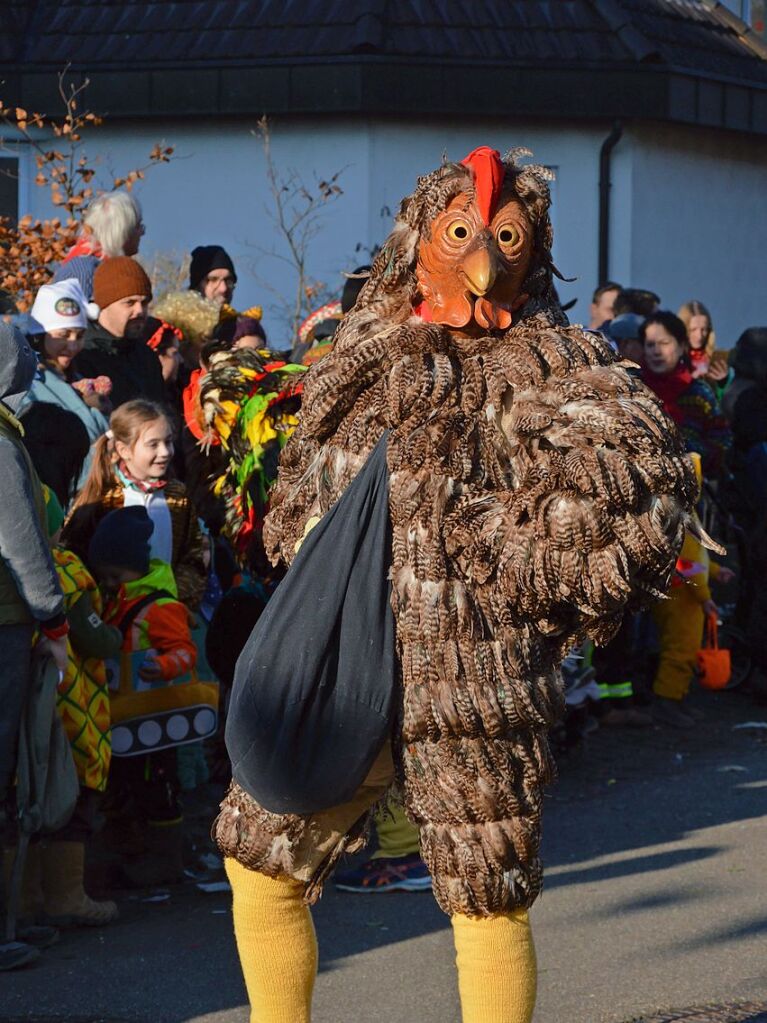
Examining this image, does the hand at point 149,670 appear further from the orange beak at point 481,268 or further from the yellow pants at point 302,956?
the orange beak at point 481,268

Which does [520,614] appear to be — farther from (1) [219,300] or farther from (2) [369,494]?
(1) [219,300]

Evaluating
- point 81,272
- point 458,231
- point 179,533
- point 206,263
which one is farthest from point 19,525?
point 206,263

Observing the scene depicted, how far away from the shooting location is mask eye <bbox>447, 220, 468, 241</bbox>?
13.0ft

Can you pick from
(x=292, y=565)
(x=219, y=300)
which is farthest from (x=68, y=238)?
(x=292, y=565)

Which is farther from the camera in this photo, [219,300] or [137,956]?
[219,300]

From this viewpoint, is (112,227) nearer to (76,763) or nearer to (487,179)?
(76,763)

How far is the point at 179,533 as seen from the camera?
6.57 metres

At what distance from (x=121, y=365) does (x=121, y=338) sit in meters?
0.14

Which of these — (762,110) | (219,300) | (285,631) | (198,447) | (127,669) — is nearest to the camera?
(285,631)

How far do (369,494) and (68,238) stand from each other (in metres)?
6.38

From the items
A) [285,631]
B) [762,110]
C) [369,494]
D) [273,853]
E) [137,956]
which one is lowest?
[137,956]

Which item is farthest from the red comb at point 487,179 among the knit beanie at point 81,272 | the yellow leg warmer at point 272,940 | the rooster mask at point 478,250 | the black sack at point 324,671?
the knit beanie at point 81,272

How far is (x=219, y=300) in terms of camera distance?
924 centimetres

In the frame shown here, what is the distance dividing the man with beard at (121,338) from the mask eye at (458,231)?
3.60 m
